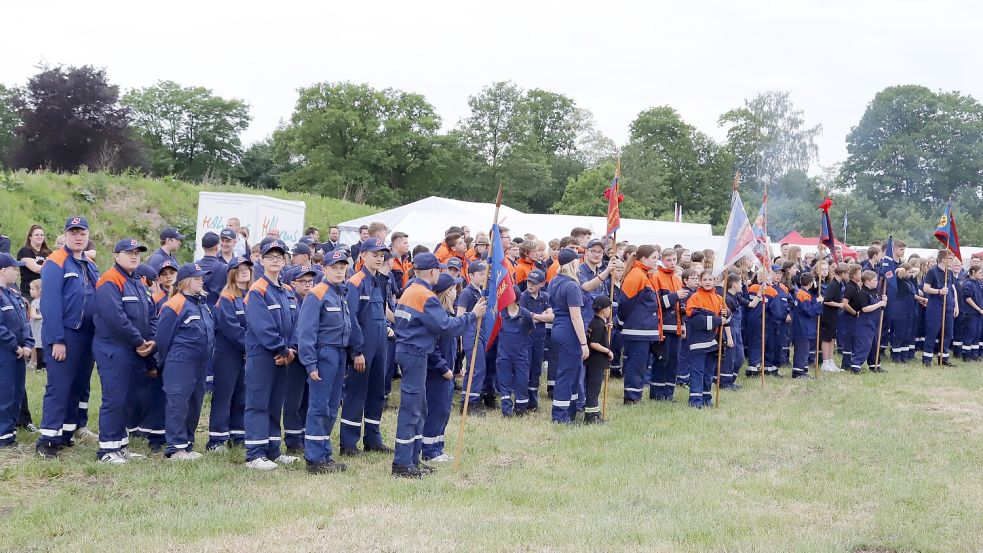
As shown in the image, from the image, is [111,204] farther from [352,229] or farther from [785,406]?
[785,406]

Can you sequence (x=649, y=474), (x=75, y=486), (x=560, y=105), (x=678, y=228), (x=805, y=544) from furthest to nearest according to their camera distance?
(x=560, y=105) < (x=678, y=228) < (x=649, y=474) < (x=75, y=486) < (x=805, y=544)

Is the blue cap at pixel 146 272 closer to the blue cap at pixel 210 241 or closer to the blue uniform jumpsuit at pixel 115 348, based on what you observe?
the blue uniform jumpsuit at pixel 115 348

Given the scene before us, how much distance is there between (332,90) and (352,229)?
A: 36.3 meters

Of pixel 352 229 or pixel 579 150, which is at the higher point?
pixel 579 150

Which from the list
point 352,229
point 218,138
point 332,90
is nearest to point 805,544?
point 352,229

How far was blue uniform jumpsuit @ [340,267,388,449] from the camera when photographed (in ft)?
28.0

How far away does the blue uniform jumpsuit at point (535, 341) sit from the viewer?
36.9 ft

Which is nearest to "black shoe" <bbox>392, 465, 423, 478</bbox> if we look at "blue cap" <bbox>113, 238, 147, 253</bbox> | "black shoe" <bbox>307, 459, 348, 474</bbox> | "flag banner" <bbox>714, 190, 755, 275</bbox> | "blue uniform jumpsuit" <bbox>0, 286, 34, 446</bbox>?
"black shoe" <bbox>307, 459, 348, 474</bbox>

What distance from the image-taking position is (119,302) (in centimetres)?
814

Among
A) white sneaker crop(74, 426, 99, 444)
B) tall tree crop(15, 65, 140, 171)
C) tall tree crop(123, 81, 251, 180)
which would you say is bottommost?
white sneaker crop(74, 426, 99, 444)

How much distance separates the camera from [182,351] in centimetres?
826

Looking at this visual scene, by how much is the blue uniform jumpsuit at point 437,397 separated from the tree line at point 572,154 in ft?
119

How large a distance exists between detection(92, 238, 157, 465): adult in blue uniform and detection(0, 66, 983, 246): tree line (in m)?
36.0

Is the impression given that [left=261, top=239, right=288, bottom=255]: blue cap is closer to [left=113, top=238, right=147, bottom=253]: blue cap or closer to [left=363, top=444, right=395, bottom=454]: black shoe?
[left=113, top=238, right=147, bottom=253]: blue cap
